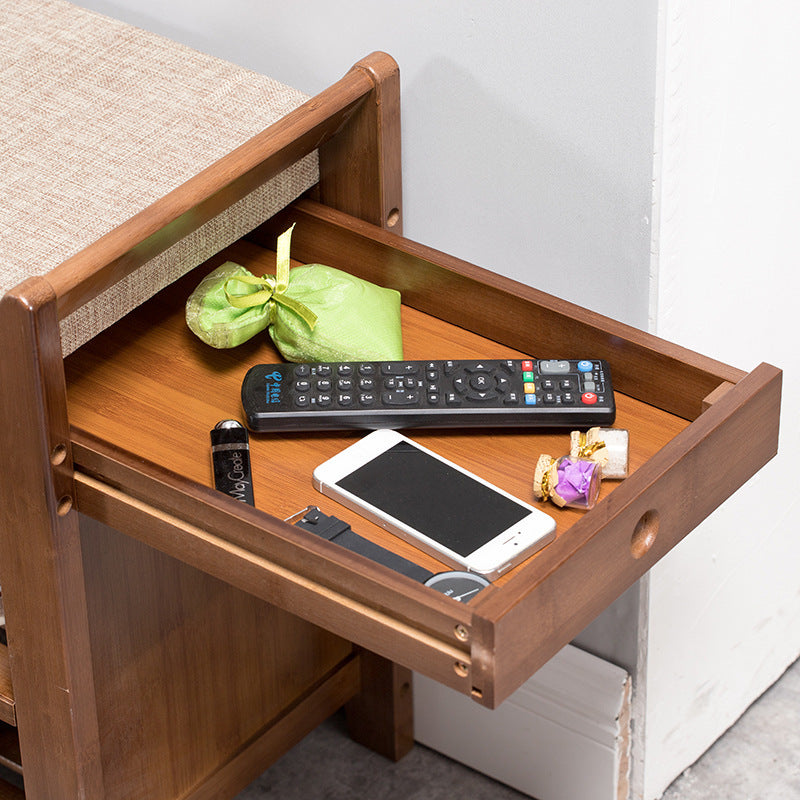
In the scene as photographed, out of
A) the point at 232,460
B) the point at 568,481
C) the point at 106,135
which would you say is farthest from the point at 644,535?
the point at 106,135

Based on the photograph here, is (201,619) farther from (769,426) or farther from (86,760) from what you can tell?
(769,426)

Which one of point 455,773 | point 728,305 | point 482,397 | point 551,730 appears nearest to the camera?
point 482,397

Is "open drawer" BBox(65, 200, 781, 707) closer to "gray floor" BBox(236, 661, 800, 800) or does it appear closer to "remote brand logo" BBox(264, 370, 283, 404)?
"remote brand logo" BBox(264, 370, 283, 404)

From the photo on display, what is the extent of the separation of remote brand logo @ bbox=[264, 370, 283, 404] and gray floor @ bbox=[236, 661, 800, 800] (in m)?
0.66

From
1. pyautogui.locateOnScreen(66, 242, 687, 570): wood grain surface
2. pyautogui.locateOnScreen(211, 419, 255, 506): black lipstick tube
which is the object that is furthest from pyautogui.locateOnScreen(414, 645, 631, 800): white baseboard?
pyautogui.locateOnScreen(211, 419, 255, 506): black lipstick tube

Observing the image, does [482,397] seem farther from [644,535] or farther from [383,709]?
[383,709]

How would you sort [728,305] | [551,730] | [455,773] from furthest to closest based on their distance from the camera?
[455,773] → [551,730] → [728,305]

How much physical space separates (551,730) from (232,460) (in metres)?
0.59

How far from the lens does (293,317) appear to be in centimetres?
104

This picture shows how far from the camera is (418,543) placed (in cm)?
91

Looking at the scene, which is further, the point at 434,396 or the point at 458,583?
the point at 434,396

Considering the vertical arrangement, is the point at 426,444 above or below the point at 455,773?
above

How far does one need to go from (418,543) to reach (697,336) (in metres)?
0.39

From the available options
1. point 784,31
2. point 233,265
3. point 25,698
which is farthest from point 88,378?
point 784,31
